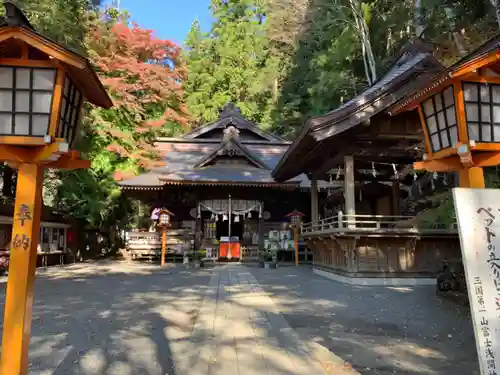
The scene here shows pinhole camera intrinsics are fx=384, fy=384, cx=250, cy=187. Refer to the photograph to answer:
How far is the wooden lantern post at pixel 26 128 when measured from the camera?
3658 mm

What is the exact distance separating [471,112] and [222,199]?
16.7 meters

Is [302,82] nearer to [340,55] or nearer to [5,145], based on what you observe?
[340,55]

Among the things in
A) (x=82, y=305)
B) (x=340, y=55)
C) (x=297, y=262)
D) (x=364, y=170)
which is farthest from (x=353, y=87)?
(x=82, y=305)

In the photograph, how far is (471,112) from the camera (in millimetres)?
4773

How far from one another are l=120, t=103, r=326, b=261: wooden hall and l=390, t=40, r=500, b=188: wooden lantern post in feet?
48.9

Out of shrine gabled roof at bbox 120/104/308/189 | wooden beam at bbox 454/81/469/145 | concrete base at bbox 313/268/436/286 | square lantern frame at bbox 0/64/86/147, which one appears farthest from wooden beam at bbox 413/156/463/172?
shrine gabled roof at bbox 120/104/308/189

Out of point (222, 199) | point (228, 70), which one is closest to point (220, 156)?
point (222, 199)

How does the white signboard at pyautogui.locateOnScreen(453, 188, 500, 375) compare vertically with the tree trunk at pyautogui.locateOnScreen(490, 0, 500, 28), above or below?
below

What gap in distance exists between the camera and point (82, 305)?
8406 mm

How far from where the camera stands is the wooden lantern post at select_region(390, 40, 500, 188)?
4.61 metres

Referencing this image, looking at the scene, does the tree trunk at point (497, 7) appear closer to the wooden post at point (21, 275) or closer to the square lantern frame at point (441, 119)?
the square lantern frame at point (441, 119)

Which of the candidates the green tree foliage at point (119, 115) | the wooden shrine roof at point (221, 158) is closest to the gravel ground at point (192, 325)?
the wooden shrine roof at point (221, 158)

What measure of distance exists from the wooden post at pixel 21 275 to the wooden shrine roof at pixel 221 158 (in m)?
15.7

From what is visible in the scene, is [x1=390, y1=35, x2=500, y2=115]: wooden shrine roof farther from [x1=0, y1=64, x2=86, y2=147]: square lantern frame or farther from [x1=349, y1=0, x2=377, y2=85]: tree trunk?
[x1=349, y1=0, x2=377, y2=85]: tree trunk
